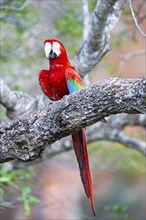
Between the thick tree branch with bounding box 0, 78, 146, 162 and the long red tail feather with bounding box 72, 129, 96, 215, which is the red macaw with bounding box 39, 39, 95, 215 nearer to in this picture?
the long red tail feather with bounding box 72, 129, 96, 215

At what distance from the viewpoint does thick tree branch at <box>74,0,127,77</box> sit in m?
3.47

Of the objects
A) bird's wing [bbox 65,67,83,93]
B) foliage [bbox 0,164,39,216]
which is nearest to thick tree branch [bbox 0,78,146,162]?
bird's wing [bbox 65,67,83,93]

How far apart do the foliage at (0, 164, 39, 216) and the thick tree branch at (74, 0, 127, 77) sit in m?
0.96

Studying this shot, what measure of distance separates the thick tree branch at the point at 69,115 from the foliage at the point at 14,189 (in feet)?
→ 4.25

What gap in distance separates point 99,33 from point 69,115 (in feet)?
4.52

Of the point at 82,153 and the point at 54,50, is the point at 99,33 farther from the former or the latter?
the point at 82,153

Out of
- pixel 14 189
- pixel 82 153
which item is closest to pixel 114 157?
pixel 14 189

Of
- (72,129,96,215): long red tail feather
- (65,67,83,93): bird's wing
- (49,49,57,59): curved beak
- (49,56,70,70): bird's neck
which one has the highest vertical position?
(49,49,57,59): curved beak

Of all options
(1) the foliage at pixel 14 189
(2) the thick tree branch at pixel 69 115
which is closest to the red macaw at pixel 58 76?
(2) the thick tree branch at pixel 69 115

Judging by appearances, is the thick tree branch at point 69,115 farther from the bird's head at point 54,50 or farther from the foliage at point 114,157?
the foliage at point 114,157

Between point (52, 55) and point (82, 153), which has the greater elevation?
point (52, 55)

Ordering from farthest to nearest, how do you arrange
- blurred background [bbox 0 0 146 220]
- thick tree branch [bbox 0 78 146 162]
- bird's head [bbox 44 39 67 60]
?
1. blurred background [bbox 0 0 146 220]
2. bird's head [bbox 44 39 67 60]
3. thick tree branch [bbox 0 78 146 162]

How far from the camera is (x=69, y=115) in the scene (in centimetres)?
238

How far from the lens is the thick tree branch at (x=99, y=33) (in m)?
3.47
